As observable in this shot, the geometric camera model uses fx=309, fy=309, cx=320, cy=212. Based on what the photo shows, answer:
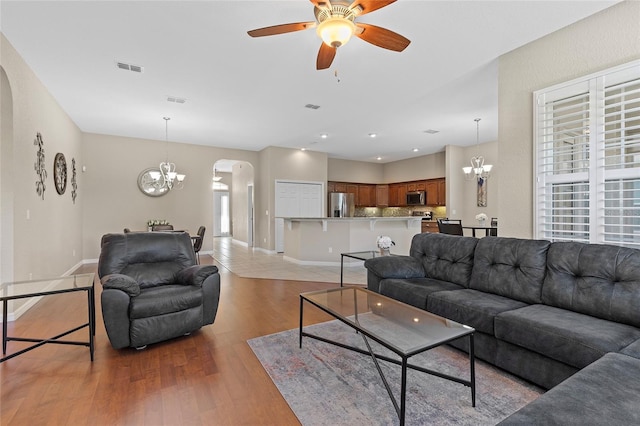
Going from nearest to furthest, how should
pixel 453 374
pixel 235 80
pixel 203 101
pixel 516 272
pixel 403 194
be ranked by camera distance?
pixel 453 374 → pixel 516 272 → pixel 235 80 → pixel 203 101 → pixel 403 194

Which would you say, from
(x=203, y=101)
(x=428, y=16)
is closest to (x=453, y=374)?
(x=428, y=16)

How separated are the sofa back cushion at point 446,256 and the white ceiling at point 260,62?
2058 mm

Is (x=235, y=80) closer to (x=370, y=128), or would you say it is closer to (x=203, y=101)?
(x=203, y=101)

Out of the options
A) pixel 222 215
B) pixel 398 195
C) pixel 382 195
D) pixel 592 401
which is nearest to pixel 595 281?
pixel 592 401

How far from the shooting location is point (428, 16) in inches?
109

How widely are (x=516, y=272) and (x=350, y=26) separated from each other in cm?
237

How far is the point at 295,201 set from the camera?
870 cm

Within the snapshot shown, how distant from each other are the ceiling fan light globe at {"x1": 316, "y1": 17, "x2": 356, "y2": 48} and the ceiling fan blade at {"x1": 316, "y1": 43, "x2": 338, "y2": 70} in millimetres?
241

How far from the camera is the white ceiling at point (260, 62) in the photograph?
2721mm

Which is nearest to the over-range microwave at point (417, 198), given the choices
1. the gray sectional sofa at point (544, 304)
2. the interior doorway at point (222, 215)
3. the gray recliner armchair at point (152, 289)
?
the gray sectional sofa at point (544, 304)

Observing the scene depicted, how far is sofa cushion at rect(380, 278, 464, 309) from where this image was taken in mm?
2758

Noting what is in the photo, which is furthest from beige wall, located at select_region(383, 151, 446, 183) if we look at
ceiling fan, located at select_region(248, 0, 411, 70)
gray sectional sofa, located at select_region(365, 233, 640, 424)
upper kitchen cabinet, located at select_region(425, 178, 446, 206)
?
ceiling fan, located at select_region(248, 0, 411, 70)

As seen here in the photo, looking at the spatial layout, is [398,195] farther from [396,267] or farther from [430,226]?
[396,267]

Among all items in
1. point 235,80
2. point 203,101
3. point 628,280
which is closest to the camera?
point 628,280
